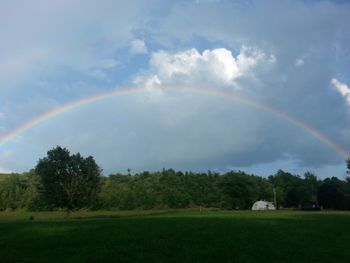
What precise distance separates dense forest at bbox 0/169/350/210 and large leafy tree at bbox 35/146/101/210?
126ft

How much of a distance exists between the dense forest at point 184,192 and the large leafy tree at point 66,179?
38.5 m

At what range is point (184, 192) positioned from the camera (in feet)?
501

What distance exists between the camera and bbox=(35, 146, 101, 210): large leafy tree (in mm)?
92188

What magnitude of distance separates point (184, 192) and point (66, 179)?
64.8m

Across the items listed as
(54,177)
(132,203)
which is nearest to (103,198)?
(132,203)

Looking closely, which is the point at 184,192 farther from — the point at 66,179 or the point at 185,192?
the point at 66,179

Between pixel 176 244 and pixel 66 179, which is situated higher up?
pixel 66 179

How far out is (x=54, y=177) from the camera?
9288cm

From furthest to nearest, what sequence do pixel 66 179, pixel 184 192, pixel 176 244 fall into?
pixel 184 192 < pixel 66 179 < pixel 176 244

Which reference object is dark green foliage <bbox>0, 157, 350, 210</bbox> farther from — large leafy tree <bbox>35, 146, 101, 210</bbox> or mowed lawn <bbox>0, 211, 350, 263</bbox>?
mowed lawn <bbox>0, 211, 350, 263</bbox>

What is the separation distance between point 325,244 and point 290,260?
6.58 metres

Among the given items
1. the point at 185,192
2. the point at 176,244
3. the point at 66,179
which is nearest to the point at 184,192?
the point at 185,192

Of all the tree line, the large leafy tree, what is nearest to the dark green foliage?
the tree line

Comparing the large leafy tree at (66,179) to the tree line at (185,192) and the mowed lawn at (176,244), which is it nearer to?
the tree line at (185,192)
